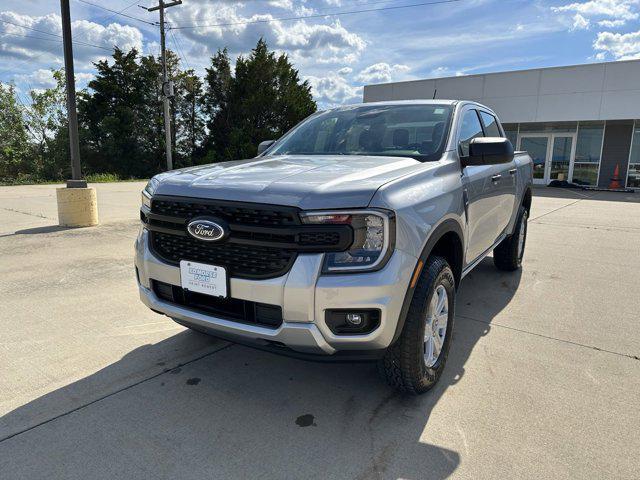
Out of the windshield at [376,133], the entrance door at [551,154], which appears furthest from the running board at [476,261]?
the entrance door at [551,154]

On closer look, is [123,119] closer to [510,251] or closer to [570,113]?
[570,113]

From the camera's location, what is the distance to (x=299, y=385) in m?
2.84

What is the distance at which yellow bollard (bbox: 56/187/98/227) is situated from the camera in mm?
7902

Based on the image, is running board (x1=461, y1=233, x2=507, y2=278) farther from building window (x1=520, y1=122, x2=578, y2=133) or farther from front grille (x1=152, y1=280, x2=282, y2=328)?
building window (x1=520, y1=122, x2=578, y2=133)

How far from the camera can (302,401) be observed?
266 cm

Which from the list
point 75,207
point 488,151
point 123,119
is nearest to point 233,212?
point 488,151

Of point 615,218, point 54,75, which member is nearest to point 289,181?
point 615,218

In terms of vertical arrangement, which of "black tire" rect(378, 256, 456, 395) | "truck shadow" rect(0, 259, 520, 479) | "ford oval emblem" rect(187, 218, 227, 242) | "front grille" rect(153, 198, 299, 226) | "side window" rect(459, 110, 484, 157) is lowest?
"truck shadow" rect(0, 259, 520, 479)

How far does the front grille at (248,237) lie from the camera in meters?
2.13

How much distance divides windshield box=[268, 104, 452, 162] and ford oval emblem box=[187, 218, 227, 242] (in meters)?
1.41

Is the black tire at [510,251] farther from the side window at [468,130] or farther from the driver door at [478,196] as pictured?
the side window at [468,130]

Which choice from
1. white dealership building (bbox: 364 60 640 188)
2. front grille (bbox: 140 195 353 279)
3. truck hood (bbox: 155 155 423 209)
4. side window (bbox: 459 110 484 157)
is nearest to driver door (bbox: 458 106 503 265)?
side window (bbox: 459 110 484 157)

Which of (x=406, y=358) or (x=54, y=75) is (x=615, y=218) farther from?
(x=54, y=75)

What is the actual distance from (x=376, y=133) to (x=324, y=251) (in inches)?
65.8
